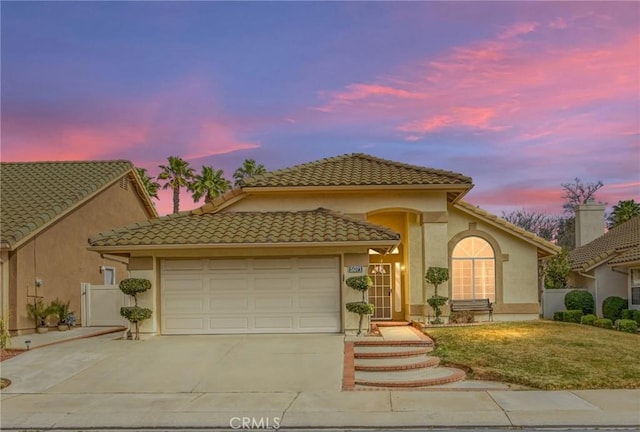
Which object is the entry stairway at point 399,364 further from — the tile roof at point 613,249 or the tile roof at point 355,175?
the tile roof at point 613,249

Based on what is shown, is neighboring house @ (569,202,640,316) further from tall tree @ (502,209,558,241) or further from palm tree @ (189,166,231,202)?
→ palm tree @ (189,166,231,202)

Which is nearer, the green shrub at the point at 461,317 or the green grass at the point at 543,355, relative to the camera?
the green grass at the point at 543,355

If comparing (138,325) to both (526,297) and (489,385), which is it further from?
(526,297)

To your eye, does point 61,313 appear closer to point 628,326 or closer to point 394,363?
point 394,363

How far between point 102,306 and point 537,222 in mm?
45341

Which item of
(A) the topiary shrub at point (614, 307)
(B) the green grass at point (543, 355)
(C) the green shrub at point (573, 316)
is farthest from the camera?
(C) the green shrub at point (573, 316)

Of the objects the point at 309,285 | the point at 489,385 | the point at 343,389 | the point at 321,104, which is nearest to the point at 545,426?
the point at 489,385

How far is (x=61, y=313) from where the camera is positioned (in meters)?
20.7

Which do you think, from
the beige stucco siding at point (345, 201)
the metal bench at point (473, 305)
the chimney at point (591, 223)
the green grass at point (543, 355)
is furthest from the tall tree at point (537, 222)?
the beige stucco siding at point (345, 201)

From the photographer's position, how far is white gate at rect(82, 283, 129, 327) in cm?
2194

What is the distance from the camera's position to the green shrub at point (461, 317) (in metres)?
20.8

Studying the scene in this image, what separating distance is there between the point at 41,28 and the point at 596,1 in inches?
619

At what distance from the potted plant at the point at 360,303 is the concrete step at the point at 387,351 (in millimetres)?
1166

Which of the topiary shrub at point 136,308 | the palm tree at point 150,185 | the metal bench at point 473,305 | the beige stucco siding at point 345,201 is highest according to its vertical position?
the palm tree at point 150,185
